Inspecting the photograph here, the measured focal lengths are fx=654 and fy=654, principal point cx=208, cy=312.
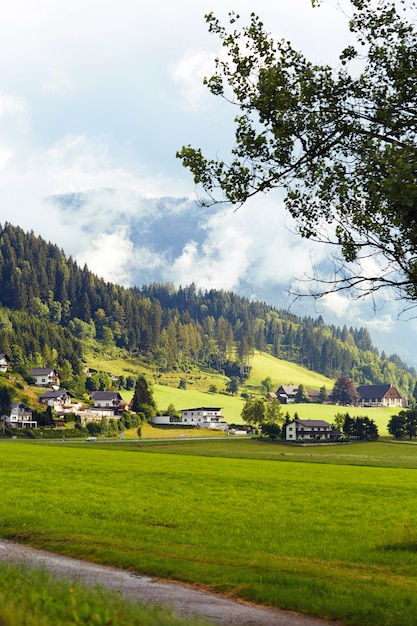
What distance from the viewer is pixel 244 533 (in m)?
29.9

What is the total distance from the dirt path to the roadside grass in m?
1.47

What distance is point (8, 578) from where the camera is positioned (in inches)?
627

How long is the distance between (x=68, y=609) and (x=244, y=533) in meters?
18.7

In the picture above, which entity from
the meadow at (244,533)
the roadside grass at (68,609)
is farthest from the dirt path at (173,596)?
the roadside grass at (68,609)

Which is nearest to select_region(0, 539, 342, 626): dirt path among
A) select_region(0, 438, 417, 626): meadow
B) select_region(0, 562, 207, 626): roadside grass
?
select_region(0, 438, 417, 626): meadow

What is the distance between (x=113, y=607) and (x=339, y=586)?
804 cm

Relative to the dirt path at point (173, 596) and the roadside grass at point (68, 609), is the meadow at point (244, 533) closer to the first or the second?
the dirt path at point (173, 596)

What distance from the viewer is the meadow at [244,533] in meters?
17.5

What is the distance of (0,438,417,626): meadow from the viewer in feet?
57.4

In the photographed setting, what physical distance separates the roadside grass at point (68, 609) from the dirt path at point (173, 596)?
1474 millimetres

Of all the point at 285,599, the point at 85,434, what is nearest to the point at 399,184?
the point at 285,599

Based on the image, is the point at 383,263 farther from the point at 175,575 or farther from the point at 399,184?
the point at 175,575

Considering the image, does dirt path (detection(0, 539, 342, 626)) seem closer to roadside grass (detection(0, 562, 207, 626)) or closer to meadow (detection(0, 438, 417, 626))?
meadow (detection(0, 438, 417, 626))

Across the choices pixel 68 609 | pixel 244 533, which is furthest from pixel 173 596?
pixel 244 533
